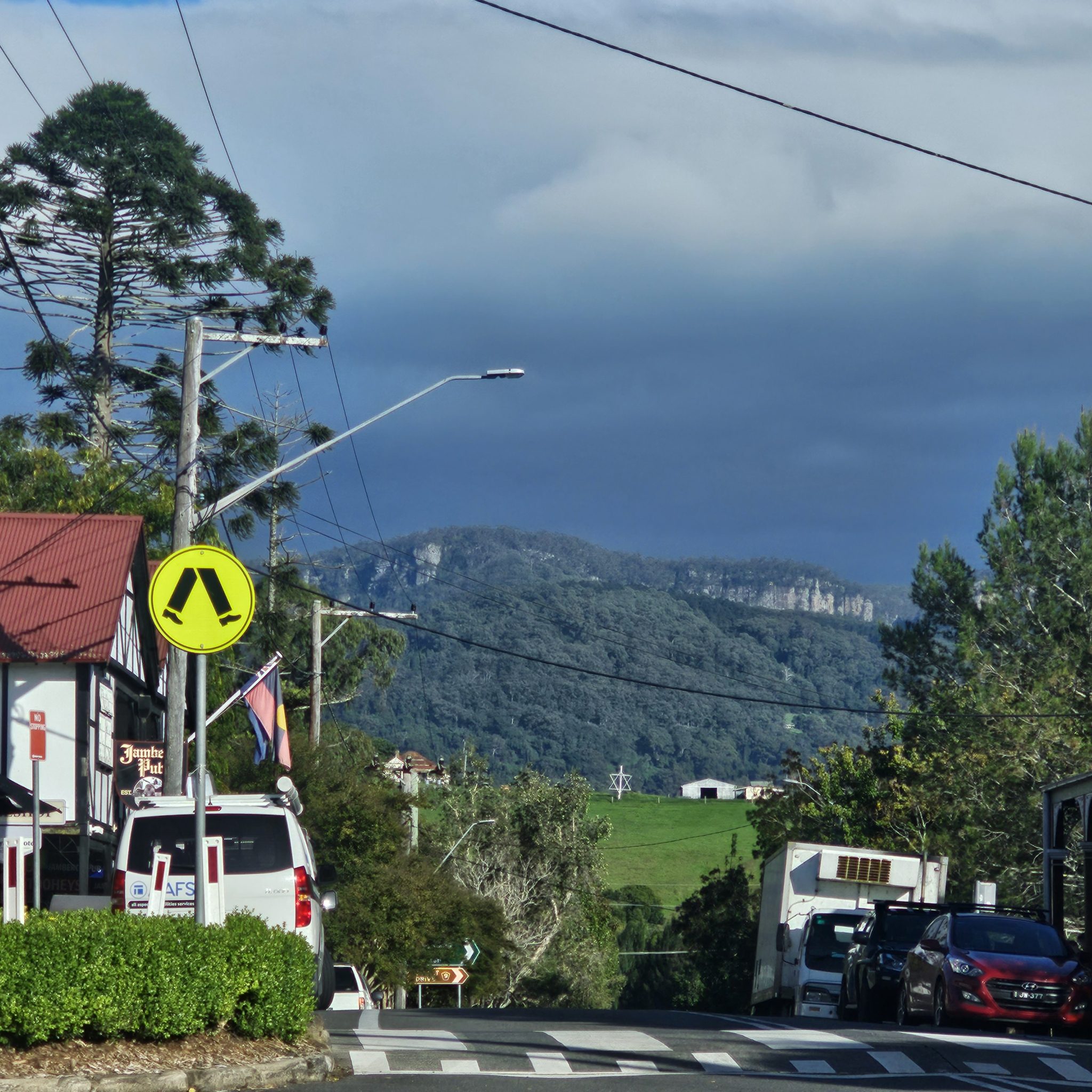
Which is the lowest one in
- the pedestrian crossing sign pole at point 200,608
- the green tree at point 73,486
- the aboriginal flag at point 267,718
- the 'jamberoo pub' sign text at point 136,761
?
the 'jamberoo pub' sign text at point 136,761

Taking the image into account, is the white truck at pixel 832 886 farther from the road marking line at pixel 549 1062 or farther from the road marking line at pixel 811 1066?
the road marking line at pixel 549 1062

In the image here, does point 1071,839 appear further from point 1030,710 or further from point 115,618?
point 115,618

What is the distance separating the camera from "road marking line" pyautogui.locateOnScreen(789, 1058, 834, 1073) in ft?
38.4

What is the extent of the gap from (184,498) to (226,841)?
5203mm

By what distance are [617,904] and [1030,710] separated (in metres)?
52.8

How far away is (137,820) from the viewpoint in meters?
14.8

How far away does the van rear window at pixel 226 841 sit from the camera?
48.2 feet

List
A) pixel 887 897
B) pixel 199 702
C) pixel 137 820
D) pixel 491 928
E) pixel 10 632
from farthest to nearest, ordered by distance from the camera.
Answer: pixel 491 928 < pixel 10 632 < pixel 887 897 < pixel 137 820 < pixel 199 702

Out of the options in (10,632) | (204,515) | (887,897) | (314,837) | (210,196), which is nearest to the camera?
(204,515)

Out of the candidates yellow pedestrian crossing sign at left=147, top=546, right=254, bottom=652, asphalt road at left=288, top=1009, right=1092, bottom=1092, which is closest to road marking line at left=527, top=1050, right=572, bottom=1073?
asphalt road at left=288, top=1009, right=1092, bottom=1092

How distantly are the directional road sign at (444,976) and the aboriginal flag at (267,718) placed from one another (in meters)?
14.0

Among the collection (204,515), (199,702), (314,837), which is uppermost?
(204,515)

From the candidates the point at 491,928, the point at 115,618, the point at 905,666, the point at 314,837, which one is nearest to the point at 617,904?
the point at 905,666

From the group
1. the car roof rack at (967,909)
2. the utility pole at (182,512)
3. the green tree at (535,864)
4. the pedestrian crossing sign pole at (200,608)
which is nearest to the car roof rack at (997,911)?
the car roof rack at (967,909)
